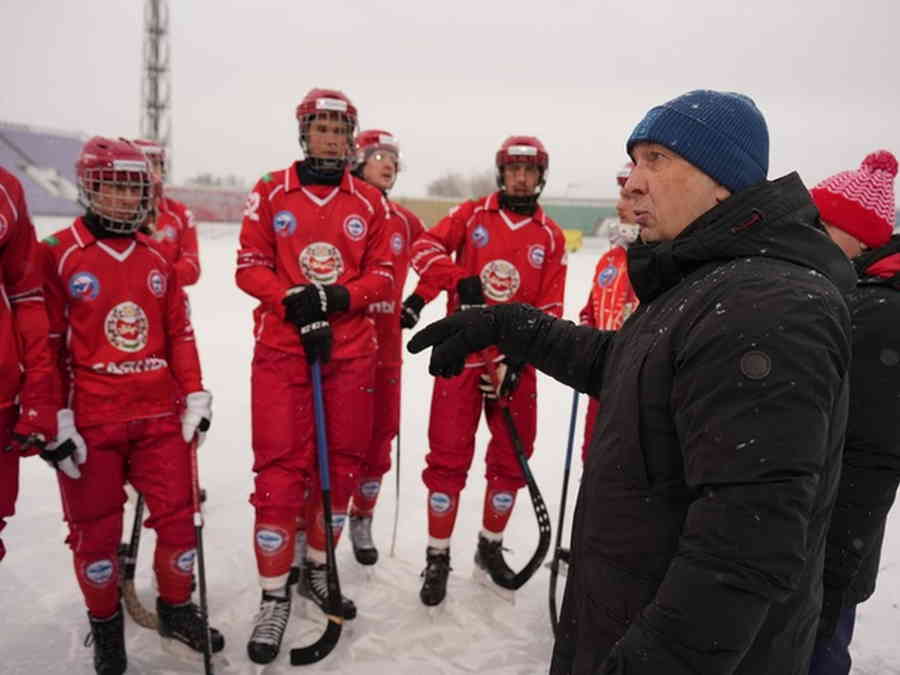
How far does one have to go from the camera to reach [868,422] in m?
1.69

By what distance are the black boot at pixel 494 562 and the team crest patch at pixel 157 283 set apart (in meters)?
1.89

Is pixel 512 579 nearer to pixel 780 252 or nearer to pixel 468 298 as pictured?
pixel 468 298

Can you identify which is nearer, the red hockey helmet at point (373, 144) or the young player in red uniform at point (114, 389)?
the young player in red uniform at point (114, 389)

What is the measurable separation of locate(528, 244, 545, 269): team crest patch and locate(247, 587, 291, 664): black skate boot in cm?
187

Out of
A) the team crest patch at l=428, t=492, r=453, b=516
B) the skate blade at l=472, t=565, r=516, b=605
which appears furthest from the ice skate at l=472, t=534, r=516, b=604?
the team crest patch at l=428, t=492, r=453, b=516

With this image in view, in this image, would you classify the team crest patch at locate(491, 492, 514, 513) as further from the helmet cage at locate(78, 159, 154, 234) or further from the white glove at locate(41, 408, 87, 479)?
the helmet cage at locate(78, 159, 154, 234)

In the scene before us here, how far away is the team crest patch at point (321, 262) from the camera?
8.80 feet

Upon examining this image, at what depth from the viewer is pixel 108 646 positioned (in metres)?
2.31

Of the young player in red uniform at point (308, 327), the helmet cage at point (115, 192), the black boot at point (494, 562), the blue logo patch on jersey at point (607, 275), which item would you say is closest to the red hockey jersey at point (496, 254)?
the blue logo patch on jersey at point (607, 275)

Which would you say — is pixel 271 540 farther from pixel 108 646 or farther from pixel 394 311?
pixel 394 311

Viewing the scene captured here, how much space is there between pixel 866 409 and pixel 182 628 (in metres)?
2.47

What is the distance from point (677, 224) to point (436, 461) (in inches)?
82.5

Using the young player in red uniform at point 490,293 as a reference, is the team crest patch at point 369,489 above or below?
below

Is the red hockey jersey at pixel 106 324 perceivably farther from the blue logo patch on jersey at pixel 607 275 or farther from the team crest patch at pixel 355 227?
the blue logo patch on jersey at pixel 607 275
